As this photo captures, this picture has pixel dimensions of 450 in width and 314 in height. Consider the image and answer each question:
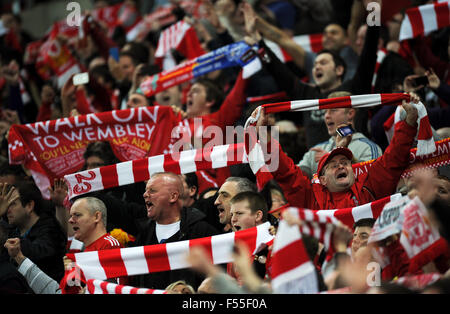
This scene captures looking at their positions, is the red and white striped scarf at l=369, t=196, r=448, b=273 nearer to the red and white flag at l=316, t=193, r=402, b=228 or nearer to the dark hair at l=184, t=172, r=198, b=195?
the red and white flag at l=316, t=193, r=402, b=228

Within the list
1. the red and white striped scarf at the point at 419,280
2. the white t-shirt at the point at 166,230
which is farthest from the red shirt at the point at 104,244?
the red and white striped scarf at the point at 419,280

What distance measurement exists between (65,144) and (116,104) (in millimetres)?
2748

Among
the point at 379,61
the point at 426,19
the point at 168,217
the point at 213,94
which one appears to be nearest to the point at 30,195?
the point at 168,217

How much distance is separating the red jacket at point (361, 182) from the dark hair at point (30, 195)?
2.52m

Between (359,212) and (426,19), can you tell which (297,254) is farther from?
(426,19)

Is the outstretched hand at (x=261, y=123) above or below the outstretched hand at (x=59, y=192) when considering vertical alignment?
above

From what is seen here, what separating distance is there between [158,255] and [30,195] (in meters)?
2.00

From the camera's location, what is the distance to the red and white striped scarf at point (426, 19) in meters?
8.70

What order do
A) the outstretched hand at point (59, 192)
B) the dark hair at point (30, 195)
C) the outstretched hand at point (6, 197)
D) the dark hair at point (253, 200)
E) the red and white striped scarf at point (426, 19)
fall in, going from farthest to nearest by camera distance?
the red and white striped scarf at point (426, 19), the outstretched hand at point (59, 192), the dark hair at point (30, 195), the outstretched hand at point (6, 197), the dark hair at point (253, 200)

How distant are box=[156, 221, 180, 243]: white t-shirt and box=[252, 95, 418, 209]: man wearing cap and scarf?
3.55 feet

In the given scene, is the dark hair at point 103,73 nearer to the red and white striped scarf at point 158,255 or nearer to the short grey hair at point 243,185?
the short grey hair at point 243,185

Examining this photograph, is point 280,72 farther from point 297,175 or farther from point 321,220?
point 321,220

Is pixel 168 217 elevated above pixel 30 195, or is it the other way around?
pixel 30 195

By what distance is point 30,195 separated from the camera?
7.27 m
